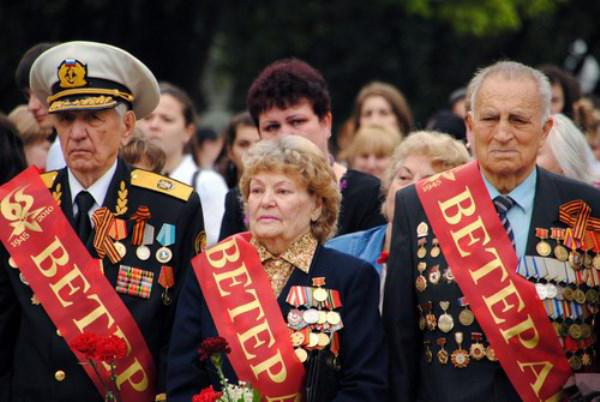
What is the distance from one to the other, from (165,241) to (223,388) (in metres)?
0.87

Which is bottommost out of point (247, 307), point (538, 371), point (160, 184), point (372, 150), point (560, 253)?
point (538, 371)

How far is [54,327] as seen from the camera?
18.3ft

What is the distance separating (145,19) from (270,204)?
1310cm

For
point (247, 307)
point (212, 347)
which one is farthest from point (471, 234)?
point (212, 347)

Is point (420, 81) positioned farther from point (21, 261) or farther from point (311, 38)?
point (21, 261)

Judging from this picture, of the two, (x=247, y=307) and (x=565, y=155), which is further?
(x=565, y=155)

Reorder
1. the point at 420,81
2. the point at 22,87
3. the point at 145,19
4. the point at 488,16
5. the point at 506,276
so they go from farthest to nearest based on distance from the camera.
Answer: the point at 420,81, the point at 488,16, the point at 145,19, the point at 22,87, the point at 506,276

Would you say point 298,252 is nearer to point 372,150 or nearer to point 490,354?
point 490,354

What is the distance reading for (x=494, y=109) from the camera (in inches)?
212

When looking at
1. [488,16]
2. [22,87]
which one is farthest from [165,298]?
[488,16]

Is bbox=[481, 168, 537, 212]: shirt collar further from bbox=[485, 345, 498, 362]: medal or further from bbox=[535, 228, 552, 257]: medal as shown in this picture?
bbox=[485, 345, 498, 362]: medal

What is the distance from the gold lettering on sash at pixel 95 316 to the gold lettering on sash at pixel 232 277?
472 mm

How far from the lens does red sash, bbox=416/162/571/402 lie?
5223mm

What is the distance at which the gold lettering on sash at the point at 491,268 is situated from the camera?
534 cm
